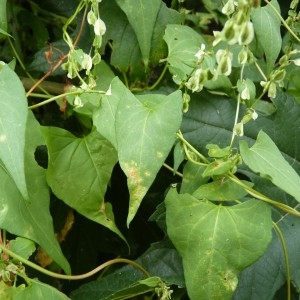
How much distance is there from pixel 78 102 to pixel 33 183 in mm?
113

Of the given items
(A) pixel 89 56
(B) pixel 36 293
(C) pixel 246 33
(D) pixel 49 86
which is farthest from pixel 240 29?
(D) pixel 49 86

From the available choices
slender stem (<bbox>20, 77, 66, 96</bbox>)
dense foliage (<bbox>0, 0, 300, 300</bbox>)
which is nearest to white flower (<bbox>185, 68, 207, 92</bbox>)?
dense foliage (<bbox>0, 0, 300, 300</bbox>)

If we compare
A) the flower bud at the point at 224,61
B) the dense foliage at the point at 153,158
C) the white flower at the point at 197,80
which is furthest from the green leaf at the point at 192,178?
the flower bud at the point at 224,61

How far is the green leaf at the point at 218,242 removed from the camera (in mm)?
669

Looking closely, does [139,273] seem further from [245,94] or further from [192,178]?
[245,94]

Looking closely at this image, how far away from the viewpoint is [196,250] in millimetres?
676

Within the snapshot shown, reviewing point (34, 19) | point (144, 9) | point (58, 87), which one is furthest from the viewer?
point (34, 19)

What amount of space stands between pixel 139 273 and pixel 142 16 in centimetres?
35

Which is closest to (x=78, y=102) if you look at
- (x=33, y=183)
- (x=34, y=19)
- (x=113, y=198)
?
(x=33, y=183)

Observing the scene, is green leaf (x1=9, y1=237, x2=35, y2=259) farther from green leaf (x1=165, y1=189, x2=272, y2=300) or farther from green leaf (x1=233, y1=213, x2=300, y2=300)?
green leaf (x1=233, y1=213, x2=300, y2=300)

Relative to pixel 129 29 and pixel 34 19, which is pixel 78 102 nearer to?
pixel 129 29

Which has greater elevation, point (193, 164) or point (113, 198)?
point (193, 164)

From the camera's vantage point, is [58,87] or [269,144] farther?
[58,87]

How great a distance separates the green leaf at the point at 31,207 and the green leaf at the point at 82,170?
0.05 feet
